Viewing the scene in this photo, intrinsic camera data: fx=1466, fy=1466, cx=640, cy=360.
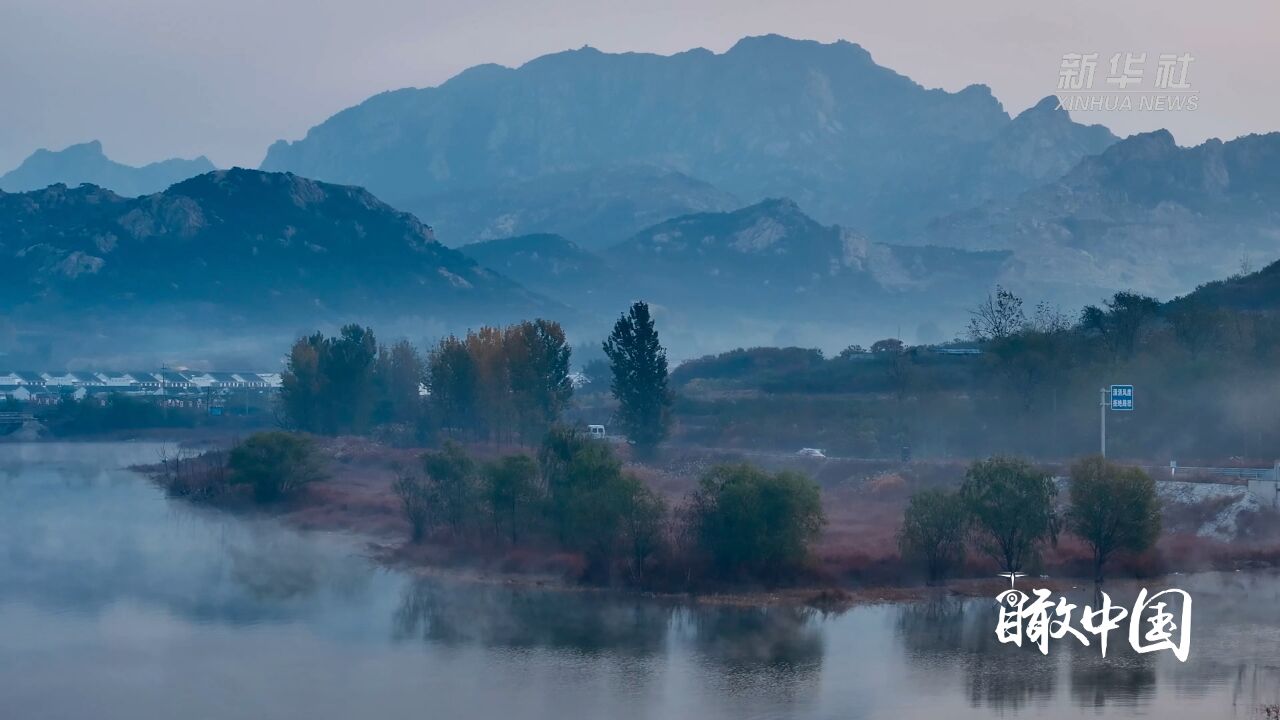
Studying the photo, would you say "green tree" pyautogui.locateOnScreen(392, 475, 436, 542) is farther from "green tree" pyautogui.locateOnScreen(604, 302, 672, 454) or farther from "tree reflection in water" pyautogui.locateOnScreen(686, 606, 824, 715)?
"green tree" pyautogui.locateOnScreen(604, 302, 672, 454)

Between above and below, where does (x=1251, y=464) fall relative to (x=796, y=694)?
above

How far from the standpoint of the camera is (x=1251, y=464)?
5756cm

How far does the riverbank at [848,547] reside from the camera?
144 feet

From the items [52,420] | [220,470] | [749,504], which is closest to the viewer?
[749,504]

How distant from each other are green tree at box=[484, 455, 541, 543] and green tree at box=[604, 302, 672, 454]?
67.5 feet

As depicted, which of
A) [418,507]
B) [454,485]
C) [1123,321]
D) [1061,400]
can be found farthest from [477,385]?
[1123,321]

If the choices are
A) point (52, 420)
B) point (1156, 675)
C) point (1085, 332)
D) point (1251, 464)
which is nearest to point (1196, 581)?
point (1156, 675)

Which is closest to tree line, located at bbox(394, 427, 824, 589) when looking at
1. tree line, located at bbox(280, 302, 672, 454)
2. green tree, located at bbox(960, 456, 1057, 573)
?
green tree, located at bbox(960, 456, 1057, 573)

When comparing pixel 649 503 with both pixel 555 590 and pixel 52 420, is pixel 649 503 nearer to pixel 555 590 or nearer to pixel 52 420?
pixel 555 590

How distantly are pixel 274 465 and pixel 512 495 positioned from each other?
20.6m

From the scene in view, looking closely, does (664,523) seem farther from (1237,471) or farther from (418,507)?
(1237,471)

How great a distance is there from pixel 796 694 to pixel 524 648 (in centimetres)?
799

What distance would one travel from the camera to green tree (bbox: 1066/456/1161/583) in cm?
4425

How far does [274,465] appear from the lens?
66.8m
